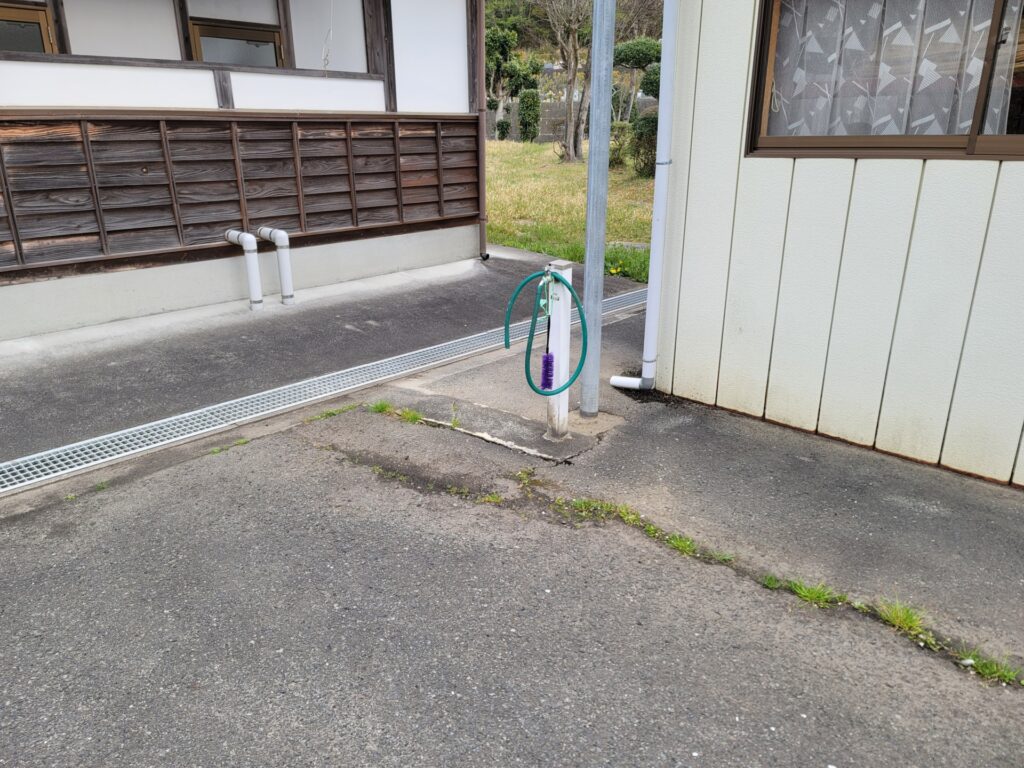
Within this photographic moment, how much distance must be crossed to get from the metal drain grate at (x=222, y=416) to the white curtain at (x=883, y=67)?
9.05 ft

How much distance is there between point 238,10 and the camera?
7.40 metres

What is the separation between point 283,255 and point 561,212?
6.42m

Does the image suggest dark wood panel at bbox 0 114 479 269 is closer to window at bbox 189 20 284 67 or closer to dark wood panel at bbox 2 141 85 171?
dark wood panel at bbox 2 141 85 171

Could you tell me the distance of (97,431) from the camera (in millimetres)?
3877

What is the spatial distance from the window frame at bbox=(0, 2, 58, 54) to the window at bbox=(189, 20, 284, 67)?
131cm

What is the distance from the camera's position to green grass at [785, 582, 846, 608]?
7.80 feet

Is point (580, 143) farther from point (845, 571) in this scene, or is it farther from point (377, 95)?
point (845, 571)

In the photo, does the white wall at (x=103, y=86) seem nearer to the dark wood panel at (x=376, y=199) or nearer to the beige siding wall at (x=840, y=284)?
the dark wood panel at (x=376, y=199)

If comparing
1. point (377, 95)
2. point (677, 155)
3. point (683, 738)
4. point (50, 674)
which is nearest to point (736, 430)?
point (677, 155)

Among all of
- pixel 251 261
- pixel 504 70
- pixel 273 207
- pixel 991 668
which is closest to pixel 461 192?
pixel 273 207

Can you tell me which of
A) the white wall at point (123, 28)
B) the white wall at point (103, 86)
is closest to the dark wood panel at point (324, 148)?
the white wall at point (103, 86)

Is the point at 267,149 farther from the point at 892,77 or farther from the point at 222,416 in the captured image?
the point at 892,77

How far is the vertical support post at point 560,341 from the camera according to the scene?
3.26m

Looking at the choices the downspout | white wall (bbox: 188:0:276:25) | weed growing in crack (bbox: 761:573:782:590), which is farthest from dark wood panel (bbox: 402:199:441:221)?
weed growing in crack (bbox: 761:573:782:590)
